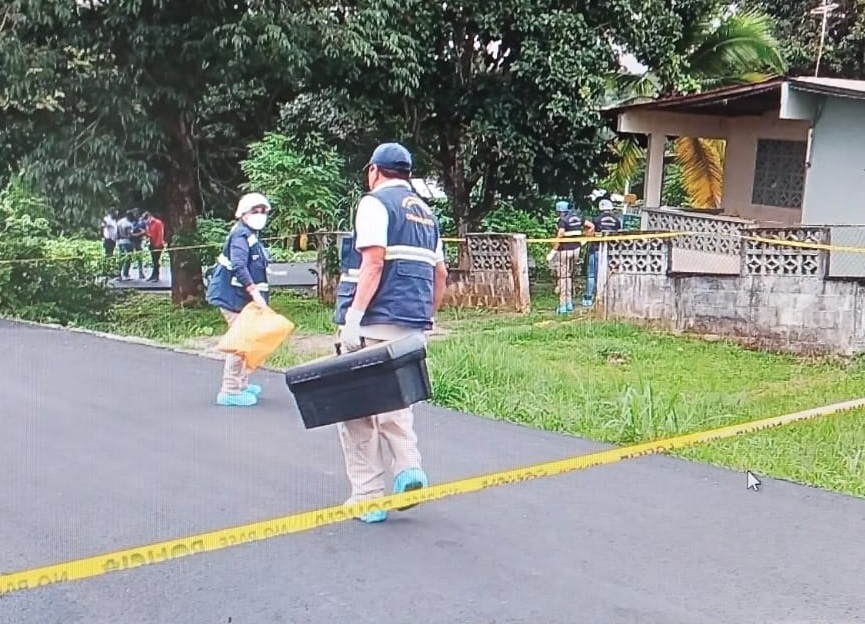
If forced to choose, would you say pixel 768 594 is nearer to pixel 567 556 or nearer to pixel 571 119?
pixel 567 556

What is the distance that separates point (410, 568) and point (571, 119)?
36.8 ft

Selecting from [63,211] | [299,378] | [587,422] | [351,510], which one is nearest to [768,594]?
[351,510]

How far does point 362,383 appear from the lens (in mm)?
4633

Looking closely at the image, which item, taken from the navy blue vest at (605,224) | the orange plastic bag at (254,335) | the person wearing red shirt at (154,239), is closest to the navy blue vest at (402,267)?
the orange plastic bag at (254,335)

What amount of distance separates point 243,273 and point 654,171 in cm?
1020

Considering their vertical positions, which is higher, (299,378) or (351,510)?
(299,378)

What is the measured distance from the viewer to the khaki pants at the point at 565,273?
13789 mm

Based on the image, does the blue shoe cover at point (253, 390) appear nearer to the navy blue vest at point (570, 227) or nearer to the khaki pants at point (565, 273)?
the khaki pants at point (565, 273)

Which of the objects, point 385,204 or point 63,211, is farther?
point 63,211

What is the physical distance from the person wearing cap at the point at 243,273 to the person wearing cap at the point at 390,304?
2648 mm

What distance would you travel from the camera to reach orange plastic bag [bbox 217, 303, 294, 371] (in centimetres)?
735

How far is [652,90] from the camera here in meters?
16.6

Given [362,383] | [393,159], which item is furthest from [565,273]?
[362,383]

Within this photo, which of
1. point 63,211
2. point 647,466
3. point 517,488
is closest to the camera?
point 517,488
